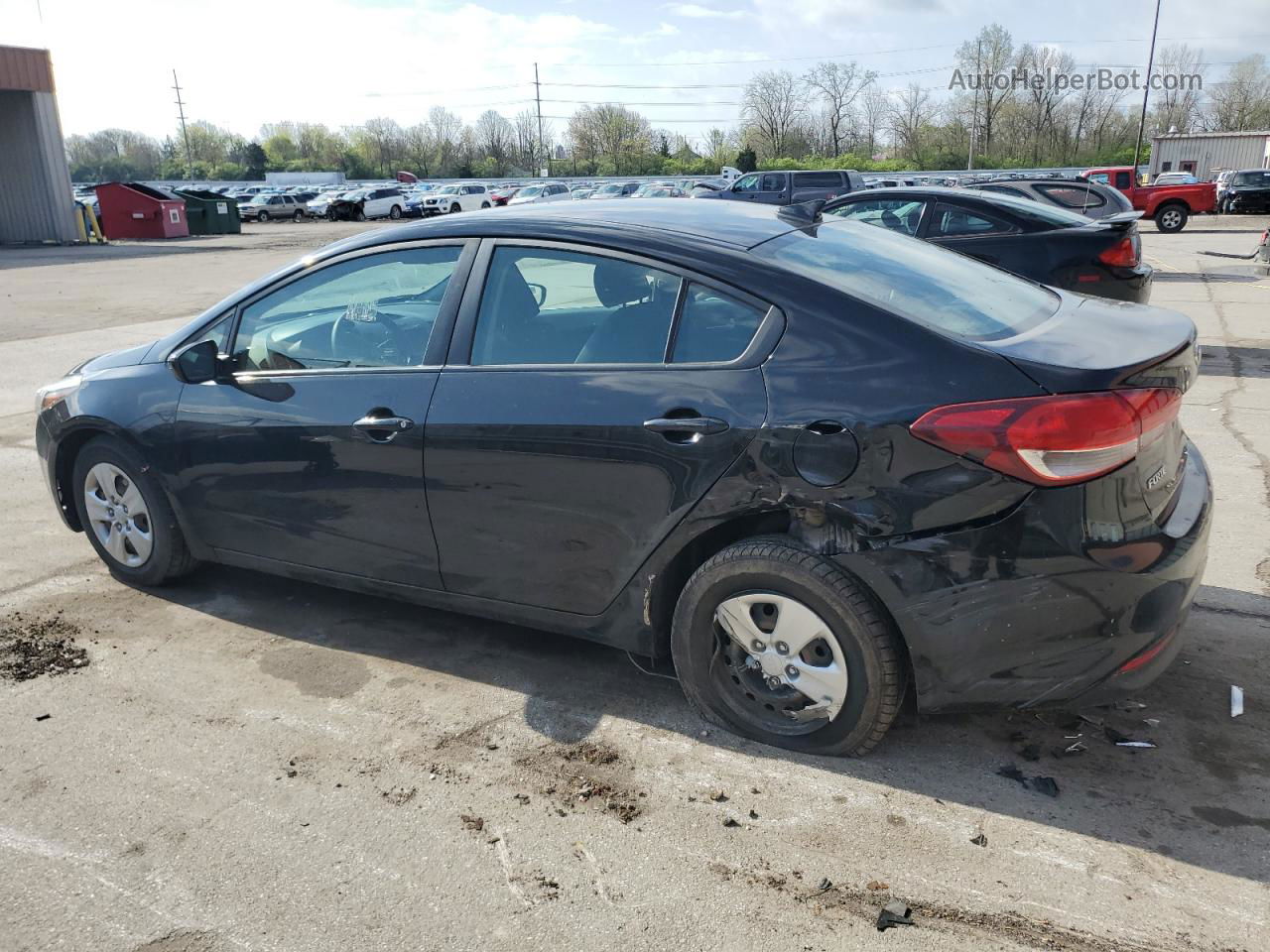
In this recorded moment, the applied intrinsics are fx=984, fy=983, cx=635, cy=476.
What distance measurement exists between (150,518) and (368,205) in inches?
1943

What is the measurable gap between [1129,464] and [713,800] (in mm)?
1526

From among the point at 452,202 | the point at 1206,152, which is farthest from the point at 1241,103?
the point at 452,202

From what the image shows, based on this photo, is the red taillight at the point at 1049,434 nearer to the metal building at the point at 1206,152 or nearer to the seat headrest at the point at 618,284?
the seat headrest at the point at 618,284

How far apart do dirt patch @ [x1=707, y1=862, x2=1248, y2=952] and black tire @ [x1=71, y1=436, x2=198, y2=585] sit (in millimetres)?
2940

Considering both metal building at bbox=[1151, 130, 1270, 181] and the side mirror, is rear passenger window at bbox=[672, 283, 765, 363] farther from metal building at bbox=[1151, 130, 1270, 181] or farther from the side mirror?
metal building at bbox=[1151, 130, 1270, 181]

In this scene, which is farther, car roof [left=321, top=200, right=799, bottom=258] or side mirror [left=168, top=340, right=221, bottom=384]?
side mirror [left=168, top=340, right=221, bottom=384]

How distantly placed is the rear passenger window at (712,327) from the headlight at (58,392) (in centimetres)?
303

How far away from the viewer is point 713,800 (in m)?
2.94

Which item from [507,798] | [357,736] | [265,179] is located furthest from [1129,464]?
[265,179]

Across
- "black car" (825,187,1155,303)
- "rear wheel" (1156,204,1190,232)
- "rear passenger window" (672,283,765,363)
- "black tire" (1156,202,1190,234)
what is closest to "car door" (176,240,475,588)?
"rear passenger window" (672,283,765,363)

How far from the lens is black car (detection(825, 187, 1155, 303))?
8.66m

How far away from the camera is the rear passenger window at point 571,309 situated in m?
3.21

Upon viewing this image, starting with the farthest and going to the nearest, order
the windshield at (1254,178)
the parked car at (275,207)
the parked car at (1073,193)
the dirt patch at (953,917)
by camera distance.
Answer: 1. the parked car at (275,207)
2. the windshield at (1254,178)
3. the parked car at (1073,193)
4. the dirt patch at (953,917)

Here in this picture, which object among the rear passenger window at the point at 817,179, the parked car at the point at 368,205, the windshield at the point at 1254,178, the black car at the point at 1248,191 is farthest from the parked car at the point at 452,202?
the windshield at the point at 1254,178
